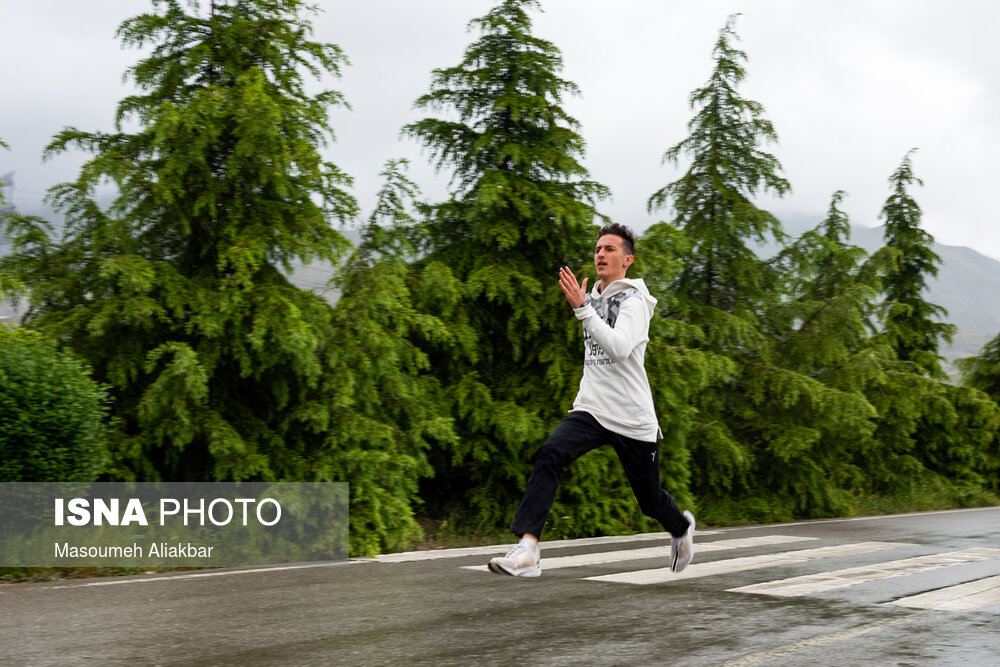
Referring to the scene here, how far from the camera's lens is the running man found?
17.4 ft

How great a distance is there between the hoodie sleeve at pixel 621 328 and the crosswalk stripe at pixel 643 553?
10.00 ft

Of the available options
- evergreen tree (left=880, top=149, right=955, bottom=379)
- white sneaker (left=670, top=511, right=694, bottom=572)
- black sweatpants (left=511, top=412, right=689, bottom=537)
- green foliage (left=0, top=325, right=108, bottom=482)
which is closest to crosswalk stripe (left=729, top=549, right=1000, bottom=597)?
white sneaker (left=670, top=511, right=694, bottom=572)

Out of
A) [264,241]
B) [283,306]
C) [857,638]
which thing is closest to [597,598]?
[857,638]

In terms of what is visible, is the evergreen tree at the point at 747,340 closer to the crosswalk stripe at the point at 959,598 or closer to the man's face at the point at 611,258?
the crosswalk stripe at the point at 959,598

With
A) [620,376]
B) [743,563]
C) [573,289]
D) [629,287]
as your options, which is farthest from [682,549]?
[573,289]

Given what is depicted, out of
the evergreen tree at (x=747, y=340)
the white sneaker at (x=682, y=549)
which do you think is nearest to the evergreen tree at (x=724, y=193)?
the evergreen tree at (x=747, y=340)

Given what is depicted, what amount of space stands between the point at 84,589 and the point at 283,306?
10.7 ft

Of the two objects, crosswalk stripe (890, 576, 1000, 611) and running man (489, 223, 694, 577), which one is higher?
running man (489, 223, 694, 577)

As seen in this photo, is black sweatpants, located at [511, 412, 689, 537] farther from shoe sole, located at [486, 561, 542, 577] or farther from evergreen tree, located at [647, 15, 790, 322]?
evergreen tree, located at [647, 15, 790, 322]

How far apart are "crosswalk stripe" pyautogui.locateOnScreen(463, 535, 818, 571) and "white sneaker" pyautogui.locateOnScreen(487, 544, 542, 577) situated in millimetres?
2535

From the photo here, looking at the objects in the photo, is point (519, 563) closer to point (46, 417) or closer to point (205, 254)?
point (46, 417)

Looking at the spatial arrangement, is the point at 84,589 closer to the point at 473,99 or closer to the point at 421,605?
the point at 421,605

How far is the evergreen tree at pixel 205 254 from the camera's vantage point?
8648 millimetres

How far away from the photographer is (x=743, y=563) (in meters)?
8.02
